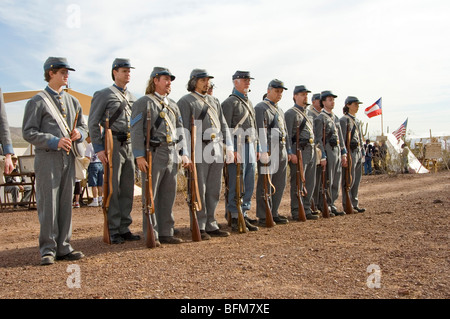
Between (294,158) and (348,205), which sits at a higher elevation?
(294,158)

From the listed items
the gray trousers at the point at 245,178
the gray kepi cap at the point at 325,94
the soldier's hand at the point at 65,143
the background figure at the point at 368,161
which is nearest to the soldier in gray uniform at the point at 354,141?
the gray kepi cap at the point at 325,94

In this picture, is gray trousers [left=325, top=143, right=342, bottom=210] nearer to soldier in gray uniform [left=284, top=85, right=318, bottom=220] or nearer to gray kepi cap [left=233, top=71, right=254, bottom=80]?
soldier in gray uniform [left=284, top=85, right=318, bottom=220]

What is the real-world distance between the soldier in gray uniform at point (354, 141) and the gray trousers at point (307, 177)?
39.6 inches

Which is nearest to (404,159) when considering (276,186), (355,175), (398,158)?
(398,158)

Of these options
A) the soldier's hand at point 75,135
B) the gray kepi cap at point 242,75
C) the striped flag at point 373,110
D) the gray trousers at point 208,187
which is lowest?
the gray trousers at point 208,187

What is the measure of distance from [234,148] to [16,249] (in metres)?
3.35

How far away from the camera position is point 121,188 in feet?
20.9

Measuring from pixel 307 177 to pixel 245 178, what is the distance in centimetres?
160

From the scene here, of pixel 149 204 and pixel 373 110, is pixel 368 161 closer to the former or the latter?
pixel 373 110

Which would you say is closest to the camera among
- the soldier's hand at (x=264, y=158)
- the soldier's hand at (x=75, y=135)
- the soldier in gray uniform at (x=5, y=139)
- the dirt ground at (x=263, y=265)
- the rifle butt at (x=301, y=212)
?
the dirt ground at (x=263, y=265)

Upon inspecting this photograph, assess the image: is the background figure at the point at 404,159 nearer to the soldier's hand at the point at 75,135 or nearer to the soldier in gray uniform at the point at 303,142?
the soldier in gray uniform at the point at 303,142

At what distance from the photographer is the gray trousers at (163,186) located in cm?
589
